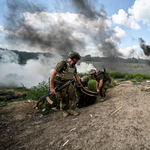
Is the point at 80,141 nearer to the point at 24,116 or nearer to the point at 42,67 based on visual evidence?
the point at 24,116

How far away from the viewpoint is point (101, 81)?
16.4ft

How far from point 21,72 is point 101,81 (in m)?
15.4

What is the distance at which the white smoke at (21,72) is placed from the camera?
1554 cm

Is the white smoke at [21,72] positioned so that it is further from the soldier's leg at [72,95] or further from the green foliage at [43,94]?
the soldier's leg at [72,95]

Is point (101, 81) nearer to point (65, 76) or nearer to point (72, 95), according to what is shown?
point (72, 95)

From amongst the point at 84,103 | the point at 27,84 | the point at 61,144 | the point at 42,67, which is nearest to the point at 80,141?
the point at 61,144

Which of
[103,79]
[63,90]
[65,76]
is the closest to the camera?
[65,76]

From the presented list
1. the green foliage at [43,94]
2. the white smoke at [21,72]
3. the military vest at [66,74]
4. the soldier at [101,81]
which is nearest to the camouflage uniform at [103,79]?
the soldier at [101,81]

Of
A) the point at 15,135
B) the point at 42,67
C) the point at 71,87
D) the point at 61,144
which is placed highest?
the point at 42,67

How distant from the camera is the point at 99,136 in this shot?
249 centimetres

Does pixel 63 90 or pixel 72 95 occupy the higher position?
pixel 63 90

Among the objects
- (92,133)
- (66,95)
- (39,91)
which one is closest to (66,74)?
(66,95)

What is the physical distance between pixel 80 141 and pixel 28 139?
53.2 inches

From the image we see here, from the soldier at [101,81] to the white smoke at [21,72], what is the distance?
466 inches
